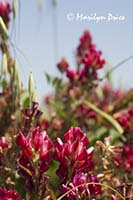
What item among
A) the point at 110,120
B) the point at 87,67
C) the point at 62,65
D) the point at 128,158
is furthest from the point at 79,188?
the point at 62,65

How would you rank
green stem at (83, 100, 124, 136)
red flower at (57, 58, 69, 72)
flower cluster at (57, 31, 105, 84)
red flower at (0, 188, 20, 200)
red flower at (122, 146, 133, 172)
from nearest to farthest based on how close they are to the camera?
red flower at (0, 188, 20, 200) → red flower at (122, 146, 133, 172) → green stem at (83, 100, 124, 136) → flower cluster at (57, 31, 105, 84) → red flower at (57, 58, 69, 72)

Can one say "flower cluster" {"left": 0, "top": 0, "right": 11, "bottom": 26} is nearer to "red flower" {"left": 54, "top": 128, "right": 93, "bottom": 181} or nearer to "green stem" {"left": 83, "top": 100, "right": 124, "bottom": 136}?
"green stem" {"left": 83, "top": 100, "right": 124, "bottom": 136}

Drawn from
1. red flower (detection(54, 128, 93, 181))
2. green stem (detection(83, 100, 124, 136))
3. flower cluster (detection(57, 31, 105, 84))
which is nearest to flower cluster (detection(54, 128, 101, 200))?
red flower (detection(54, 128, 93, 181))

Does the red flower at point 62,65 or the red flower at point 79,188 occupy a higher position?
the red flower at point 62,65

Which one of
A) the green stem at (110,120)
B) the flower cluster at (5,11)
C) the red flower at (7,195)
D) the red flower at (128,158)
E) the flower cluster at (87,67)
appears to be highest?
the flower cluster at (5,11)

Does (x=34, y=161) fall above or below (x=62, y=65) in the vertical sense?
below

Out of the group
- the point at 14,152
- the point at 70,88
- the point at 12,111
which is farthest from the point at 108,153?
the point at 70,88

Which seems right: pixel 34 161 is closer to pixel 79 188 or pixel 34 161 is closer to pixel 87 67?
pixel 79 188

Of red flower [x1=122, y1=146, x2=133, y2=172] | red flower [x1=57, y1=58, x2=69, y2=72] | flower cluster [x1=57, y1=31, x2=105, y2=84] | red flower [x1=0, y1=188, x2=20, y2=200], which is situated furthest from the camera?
red flower [x1=57, y1=58, x2=69, y2=72]

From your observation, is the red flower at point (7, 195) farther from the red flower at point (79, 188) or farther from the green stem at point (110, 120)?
the green stem at point (110, 120)

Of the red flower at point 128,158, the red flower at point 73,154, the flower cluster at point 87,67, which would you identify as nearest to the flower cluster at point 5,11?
the flower cluster at point 87,67

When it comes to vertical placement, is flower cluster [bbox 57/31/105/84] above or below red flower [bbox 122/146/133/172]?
above

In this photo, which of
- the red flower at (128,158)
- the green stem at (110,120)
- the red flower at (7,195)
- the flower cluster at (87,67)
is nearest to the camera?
the red flower at (7,195)
